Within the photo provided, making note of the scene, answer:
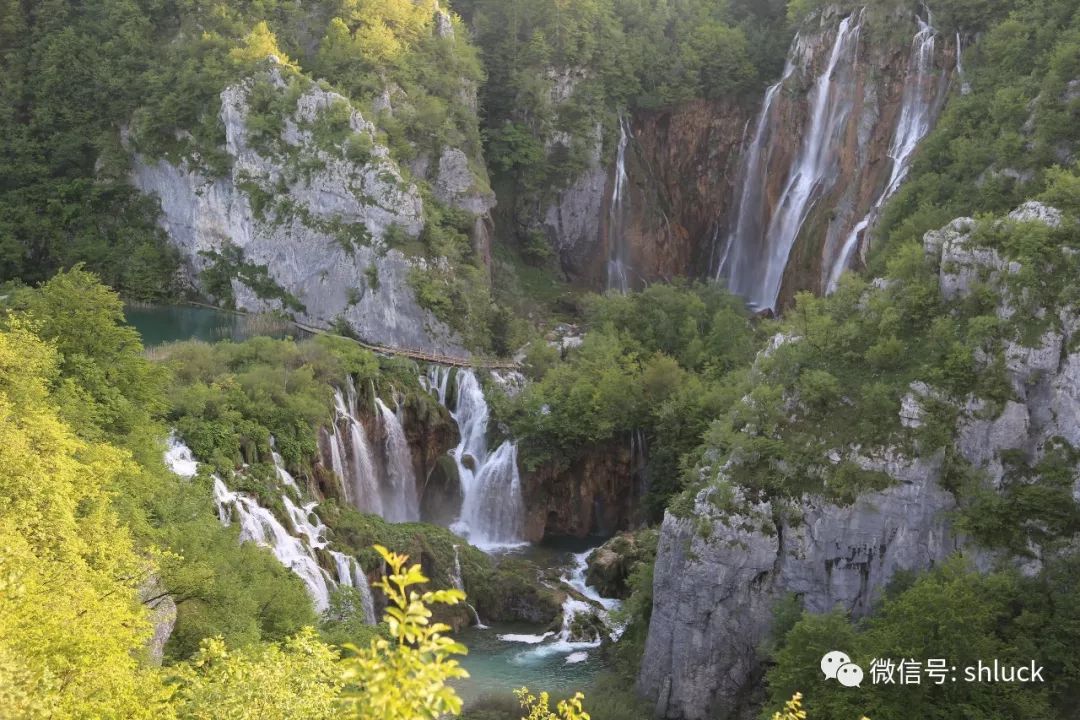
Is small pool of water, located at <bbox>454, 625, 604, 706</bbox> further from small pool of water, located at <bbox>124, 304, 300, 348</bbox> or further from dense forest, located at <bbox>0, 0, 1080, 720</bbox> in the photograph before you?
small pool of water, located at <bbox>124, 304, 300, 348</bbox>

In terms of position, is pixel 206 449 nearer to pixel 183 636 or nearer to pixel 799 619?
pixel 183 636

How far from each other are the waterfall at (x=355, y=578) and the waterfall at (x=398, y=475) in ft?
23.1

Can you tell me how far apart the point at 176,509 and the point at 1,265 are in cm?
3452

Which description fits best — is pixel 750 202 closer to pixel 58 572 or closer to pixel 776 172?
pixel 776 172

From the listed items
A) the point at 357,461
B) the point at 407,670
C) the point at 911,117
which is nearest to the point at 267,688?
the point at 407,670

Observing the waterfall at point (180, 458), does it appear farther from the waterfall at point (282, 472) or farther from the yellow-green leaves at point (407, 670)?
the yellow-green leaves at point (407, 670)

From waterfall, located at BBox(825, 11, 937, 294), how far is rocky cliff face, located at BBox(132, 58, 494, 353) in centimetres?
1591

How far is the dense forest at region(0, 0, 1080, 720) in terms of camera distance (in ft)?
67.2

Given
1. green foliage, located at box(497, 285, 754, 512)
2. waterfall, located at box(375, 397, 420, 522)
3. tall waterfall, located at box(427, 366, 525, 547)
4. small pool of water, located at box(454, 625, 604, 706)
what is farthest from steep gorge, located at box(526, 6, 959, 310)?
small pool of water, located at box(454, 625, 604, 706)

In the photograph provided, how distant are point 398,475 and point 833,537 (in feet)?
55.1

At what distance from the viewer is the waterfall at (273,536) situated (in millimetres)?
27891

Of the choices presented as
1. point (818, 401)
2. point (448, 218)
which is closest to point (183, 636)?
point (818, 401)

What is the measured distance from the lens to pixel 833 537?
84.5 feet

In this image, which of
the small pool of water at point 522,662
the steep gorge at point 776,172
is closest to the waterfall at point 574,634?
the small pool of water at point 522,662
